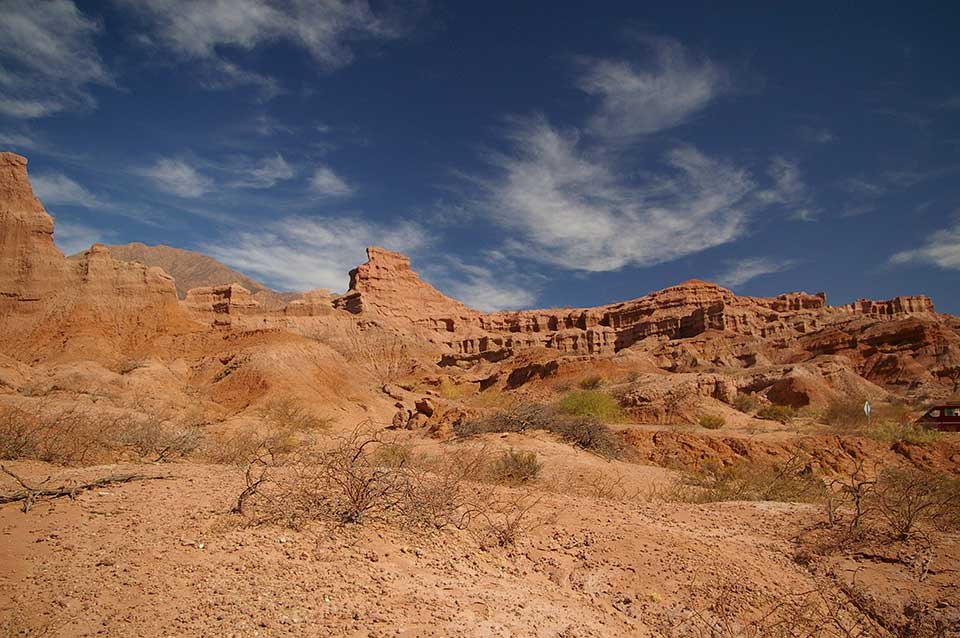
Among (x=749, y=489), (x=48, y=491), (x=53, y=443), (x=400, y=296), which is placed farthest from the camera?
(x=400, y=296)

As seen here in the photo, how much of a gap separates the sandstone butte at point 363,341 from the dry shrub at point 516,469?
14.1m

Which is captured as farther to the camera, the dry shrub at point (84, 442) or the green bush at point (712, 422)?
the green bush at point (712, 422)

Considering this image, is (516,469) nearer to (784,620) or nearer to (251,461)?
(251,461)

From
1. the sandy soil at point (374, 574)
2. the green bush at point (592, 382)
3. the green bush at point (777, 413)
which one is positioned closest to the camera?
the sandy soil at point (374, 574)

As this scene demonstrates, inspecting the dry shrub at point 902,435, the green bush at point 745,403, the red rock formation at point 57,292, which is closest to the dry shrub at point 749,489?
the dry shrub at point 902,435

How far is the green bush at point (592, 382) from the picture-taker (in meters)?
31.7

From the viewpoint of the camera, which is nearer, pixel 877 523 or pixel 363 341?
pixel 877 523

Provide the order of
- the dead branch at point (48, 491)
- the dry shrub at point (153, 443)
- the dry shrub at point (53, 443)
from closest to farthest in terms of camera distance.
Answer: the dead branch at point (48, 491) < the dry shrub at point (53, 443) < the dry shrub at point (153, 443)

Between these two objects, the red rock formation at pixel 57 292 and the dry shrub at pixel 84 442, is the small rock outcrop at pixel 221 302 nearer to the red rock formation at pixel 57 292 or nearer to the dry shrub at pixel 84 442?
the red rock formation at pixel 57 292

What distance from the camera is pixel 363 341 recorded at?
199 feet

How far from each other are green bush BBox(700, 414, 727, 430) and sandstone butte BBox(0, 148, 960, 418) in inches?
76.3

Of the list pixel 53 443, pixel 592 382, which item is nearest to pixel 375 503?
pixel 53 443

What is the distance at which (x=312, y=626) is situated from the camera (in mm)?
2885

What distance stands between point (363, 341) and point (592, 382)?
33928mm
